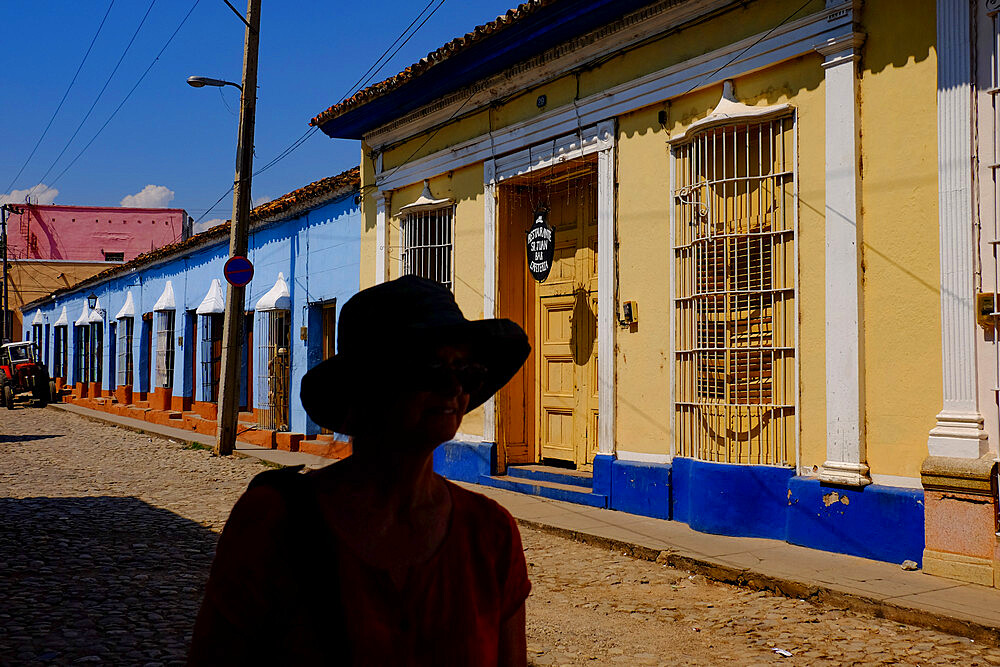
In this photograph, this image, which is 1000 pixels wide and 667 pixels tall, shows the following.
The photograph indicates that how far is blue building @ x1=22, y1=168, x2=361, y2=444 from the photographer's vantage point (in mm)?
14555

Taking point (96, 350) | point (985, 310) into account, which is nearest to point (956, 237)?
point (985, 310)

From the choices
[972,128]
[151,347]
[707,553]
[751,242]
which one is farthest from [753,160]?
[151,347]

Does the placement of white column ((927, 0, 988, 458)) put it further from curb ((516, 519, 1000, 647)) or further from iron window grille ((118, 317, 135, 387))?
iron window grille ((118, 317, 135, 387))

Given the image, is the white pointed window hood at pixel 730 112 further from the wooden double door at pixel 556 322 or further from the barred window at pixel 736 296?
the wooden double door at pixel 556 322

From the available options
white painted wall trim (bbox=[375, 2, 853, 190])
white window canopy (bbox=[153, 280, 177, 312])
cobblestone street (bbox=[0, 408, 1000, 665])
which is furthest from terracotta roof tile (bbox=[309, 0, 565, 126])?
white window canopy (bbox=[153, 280, 177, 312])

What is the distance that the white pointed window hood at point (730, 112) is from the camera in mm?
7164

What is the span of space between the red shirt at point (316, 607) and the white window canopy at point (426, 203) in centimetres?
998

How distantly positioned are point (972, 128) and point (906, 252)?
91 cm

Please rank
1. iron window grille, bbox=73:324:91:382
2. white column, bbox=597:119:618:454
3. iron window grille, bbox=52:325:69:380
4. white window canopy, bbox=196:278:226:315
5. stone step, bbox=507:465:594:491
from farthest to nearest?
iron window grille, bbox=52:325:69:380 → iron window grille, bbox=73:324:91:382 → white window canopy, bbox=196:278:226:315 → stone step, bbox=507:465:594:491 → white column, bbox=597:119:618:454

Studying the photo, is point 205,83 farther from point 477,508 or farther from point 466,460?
point 477,508

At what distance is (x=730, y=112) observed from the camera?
24.3 feet

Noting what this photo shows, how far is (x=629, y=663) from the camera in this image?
14.5 feet

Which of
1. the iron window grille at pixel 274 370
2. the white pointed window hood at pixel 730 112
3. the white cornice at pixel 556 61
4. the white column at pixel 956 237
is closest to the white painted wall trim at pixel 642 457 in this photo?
the white column at pixel 956 237

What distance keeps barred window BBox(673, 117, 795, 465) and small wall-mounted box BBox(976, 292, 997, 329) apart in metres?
1.52
